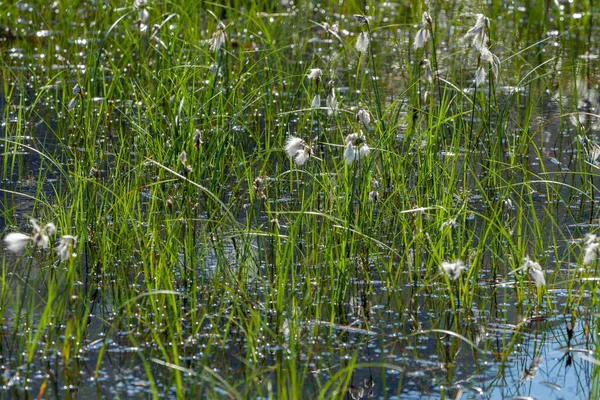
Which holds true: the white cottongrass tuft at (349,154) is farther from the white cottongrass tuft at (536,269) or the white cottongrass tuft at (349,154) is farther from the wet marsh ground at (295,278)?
the white cottongrass tuft at (536,269)

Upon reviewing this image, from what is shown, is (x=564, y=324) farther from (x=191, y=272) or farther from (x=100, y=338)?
(x=100, y=338)

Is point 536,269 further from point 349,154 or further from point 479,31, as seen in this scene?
point 479,31

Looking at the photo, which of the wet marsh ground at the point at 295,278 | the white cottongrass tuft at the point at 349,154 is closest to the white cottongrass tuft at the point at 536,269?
the wet marsh ground at the point at 295,278

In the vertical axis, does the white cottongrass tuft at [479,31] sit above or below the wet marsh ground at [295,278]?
above

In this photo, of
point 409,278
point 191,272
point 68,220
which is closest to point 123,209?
point 68,220

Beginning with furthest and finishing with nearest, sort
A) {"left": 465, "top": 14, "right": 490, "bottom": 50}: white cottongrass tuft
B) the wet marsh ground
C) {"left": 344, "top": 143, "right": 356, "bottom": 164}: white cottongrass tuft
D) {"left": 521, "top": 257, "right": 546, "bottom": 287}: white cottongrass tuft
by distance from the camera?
{"left": 465, "top": 14, "right": 490, "bottom": 50}: white cottongrass tuft < {"left": 344, "top": 143, "right": 356, "bottom": 164}: white cottongrass tuft < {"left": 521, "top": 257, "right": 546, "bottom": 287}: white cottongrass tuft < the wet marsh ground

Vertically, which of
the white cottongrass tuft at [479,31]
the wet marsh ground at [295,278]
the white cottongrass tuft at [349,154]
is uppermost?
the white cottongrass tuft at [479,31]

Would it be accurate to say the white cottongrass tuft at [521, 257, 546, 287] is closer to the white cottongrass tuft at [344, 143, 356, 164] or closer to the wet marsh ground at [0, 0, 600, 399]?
A: the wet marsh ground at [0, 0, 600, 399]

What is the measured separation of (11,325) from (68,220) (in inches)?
24.9

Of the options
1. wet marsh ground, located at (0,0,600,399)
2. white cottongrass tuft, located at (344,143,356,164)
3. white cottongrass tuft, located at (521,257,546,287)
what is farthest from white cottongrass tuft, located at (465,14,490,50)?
white cottongrass tuft, located at (521,257,546,287)

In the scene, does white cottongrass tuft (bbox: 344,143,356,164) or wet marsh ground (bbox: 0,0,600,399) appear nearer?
wet marsh ground (bbox: 0,0,600,399)

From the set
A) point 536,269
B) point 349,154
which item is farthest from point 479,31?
point 536,269

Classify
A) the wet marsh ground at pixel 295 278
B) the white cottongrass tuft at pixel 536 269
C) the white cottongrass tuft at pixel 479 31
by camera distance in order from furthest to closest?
1. the white cottongrass tuft at pixel 479 31
2. the white cottongrass tuft at pixel 536 269
3. the wet marsh ground at pixel 295 278

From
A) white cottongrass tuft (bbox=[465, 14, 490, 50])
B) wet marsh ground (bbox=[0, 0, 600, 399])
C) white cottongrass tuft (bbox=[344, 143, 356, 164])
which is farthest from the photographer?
white cottongrass tuft (bbox=[465, 14, 490, 50])
